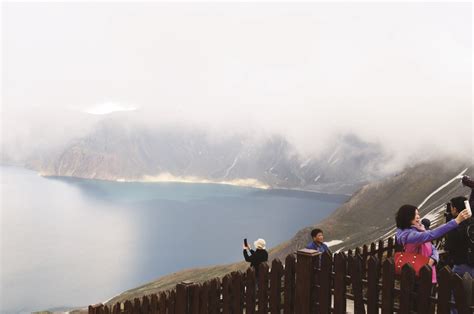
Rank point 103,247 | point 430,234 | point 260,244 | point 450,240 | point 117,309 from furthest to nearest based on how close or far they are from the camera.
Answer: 1. point 103,247
2. point 117,309
3. point 260,244
4. point 450,240
5. point 430,234

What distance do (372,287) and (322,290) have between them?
976mm

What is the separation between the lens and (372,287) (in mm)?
6840

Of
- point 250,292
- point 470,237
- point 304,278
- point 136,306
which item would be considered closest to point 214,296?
point 250,292

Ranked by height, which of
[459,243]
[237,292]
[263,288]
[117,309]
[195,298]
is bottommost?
[117,309]

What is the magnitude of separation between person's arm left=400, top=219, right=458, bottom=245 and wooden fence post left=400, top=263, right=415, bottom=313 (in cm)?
89

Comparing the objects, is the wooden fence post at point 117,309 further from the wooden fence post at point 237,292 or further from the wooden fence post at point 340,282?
the wooden fence post at point 340,282

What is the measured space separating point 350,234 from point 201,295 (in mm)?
119463

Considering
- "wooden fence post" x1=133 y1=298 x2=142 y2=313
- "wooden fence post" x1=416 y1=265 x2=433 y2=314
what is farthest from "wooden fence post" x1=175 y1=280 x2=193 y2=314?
"wooden fence post" x1=416 y1=265 x2=433 y2=314

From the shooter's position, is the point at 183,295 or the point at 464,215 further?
the point at 183,295

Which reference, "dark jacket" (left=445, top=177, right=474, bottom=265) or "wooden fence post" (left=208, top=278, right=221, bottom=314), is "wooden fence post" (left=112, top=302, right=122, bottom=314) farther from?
"dark jacket" (left=445, top=177, right=474, bottom=265)

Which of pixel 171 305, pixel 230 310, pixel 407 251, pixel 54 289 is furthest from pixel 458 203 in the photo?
pixel 54 289

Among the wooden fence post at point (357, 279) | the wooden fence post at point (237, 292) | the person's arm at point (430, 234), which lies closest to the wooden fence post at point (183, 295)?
the wooden fence post at point (237, 292)

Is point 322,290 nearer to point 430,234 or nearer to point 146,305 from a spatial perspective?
point 430,234

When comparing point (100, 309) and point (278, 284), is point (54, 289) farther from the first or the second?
point (278, 284)
